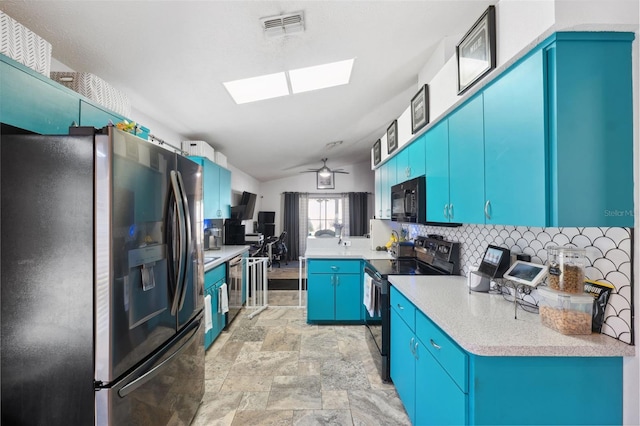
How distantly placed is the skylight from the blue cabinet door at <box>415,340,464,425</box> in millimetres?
2287

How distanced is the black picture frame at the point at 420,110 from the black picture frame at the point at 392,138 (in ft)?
1.85

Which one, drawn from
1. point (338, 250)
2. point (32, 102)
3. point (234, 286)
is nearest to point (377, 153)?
point (338, 250)

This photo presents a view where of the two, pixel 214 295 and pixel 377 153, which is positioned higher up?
pixel 377 153

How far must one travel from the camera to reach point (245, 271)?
399 cm

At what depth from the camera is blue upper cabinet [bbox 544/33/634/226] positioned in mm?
963

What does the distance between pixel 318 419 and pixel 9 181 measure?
211 centimetres

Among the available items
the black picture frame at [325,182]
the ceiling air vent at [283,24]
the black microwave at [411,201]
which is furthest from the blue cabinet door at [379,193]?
the black picture frame at [325,182]

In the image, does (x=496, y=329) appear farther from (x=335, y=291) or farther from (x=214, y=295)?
(x=214, y=295)

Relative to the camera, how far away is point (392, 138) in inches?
115

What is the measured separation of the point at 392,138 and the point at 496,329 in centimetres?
224

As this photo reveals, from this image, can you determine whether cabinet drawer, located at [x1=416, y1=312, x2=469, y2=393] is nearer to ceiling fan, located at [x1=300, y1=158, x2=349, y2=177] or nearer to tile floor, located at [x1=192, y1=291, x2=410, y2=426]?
tile floor, located at [x1=192, y1=291, x2=410, y2=426]

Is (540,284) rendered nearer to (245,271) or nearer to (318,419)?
(318,419)

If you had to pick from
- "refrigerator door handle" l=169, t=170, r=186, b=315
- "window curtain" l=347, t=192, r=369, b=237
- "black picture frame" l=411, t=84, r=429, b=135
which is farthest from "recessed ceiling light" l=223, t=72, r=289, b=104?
"window curtain" l=347, t=192, r=369, b=237

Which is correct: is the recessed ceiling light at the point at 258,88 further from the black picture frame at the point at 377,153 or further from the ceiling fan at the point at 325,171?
the ceiling fan at the point at 325,171
